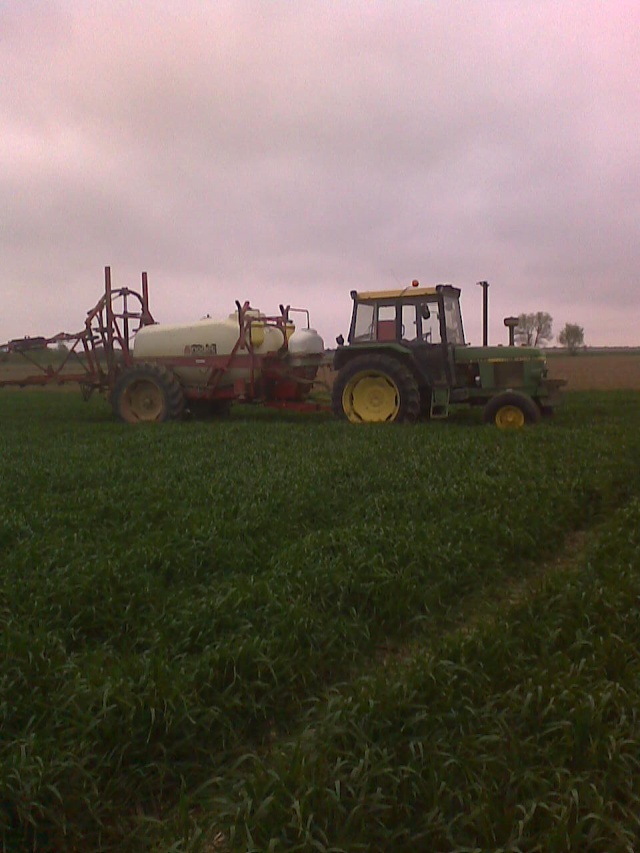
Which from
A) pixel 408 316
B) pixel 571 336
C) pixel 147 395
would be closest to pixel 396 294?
pixel 408 316

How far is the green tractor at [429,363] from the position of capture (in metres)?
13.3

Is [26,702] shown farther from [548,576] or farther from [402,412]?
[402,412]

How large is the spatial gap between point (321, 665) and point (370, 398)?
388 inches

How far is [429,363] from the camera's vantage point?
44.0 ft

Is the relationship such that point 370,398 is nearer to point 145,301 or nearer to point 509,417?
point 509,417

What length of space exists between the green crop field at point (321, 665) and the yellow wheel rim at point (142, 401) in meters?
7.49

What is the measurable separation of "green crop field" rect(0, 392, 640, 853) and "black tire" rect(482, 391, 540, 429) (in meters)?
4.44

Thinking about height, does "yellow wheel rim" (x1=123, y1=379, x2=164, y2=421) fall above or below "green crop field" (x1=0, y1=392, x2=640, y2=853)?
above

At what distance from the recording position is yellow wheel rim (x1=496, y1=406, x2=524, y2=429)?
12.9m

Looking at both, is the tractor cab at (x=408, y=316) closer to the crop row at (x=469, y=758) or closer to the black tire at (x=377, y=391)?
the black tire at (x=377, y=391)

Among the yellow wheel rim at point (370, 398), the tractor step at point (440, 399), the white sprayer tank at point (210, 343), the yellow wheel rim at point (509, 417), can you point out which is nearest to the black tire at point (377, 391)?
the yellow wheel rim at point (370, 398)

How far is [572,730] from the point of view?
132 inches

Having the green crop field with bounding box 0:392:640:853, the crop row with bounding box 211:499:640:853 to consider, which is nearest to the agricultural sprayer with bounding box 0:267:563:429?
the green crop field with bounding box 0:392:640:853

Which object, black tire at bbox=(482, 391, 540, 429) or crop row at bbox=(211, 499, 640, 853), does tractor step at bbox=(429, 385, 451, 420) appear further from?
crop row at bbox=(211, 499, 640, 853)
